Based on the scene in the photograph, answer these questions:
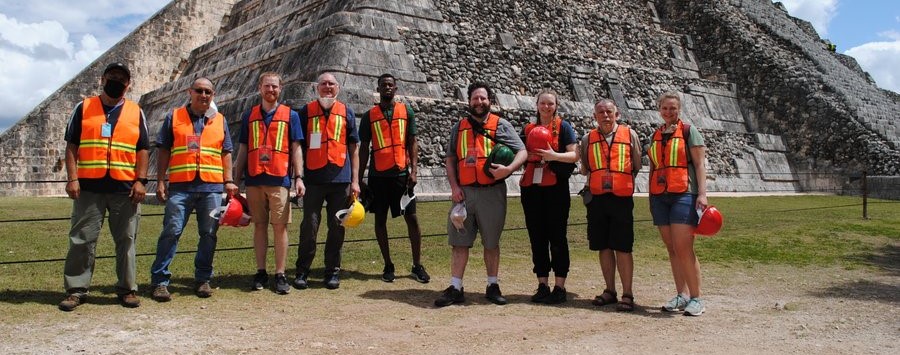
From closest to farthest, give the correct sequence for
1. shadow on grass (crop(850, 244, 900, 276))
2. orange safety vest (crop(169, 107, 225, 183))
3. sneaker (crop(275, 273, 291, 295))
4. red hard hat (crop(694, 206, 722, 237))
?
red hard hat (crop(694, 206, 722, 237))
orange safety vest (crop(169, 107, 225, 183))
sneaker (crop(275, 273, 291, 295))
shadow on grass (crop(850, 244, 900, 276))

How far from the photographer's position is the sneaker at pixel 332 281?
235 inches

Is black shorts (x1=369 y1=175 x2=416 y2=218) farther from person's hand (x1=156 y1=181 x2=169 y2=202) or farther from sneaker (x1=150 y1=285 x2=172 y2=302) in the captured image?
sneaker (x1=150 y1=285 x2=172 y2=302)

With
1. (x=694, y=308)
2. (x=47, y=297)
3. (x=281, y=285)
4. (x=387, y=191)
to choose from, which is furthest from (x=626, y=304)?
(x=47, y=297)

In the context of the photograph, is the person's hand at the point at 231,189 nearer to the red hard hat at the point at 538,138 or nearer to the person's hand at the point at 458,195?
the person's hand at the point at 458,195

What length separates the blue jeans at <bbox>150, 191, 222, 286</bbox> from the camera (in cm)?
541

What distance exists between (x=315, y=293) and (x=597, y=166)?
2536 mm

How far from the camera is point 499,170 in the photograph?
5.39m

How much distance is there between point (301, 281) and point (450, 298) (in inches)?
54.3

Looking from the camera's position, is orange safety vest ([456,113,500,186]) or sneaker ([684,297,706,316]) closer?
sneaker ([684,297,706,316])

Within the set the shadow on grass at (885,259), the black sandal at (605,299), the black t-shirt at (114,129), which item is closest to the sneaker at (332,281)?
the black t-shirt at (114,129)

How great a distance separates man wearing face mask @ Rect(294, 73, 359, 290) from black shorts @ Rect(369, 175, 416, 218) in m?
0.32

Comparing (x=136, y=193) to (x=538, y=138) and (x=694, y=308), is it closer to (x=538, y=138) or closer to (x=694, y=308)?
(x=538, y=138)

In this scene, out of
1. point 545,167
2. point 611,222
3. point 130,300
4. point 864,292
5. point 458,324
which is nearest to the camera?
point 458,324

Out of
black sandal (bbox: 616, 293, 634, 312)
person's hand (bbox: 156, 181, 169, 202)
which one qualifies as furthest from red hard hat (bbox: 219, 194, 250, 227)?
black sandal (bbox: 616, 293, 634, 312)
